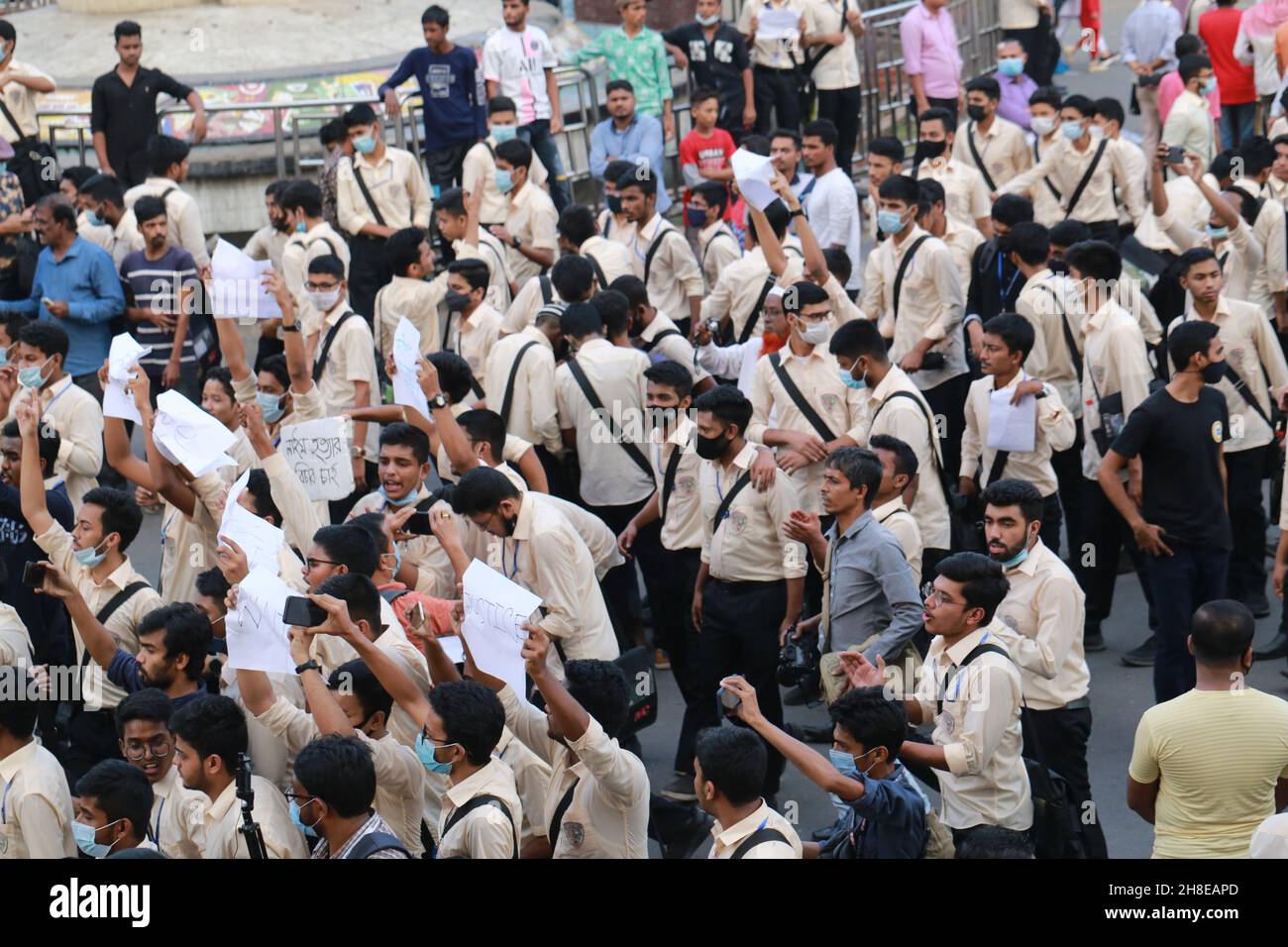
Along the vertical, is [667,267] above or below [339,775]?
above

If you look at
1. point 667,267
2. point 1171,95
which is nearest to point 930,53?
point 1171,95

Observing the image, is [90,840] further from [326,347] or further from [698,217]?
[698,217]

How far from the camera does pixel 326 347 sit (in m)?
9.08

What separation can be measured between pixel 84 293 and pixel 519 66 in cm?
396

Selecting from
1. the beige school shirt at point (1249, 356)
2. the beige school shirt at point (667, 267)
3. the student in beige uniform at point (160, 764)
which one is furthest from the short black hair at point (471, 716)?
the beige school shirt at point (667, 267)

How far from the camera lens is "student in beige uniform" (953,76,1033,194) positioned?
11.9m

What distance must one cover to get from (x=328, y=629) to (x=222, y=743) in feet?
1.58

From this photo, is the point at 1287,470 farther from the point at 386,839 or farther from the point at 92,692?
the point at 92,692

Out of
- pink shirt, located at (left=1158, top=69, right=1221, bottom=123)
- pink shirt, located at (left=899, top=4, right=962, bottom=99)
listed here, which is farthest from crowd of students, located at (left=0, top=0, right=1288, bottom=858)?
pink shirt, located at (left=899, top=4, right=962, bottom=99)

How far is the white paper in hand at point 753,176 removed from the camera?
8641mm

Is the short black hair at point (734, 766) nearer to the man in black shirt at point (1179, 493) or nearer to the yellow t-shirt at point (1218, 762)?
the yellow t-shirt at point (1218, 762)

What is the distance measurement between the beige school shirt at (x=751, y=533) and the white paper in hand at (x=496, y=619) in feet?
6.06

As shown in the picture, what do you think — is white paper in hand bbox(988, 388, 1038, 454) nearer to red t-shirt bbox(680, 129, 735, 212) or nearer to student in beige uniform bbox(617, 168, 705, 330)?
student in beige uniform bbox(617, 168, 705, 330)

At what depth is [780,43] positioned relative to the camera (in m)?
14.2
